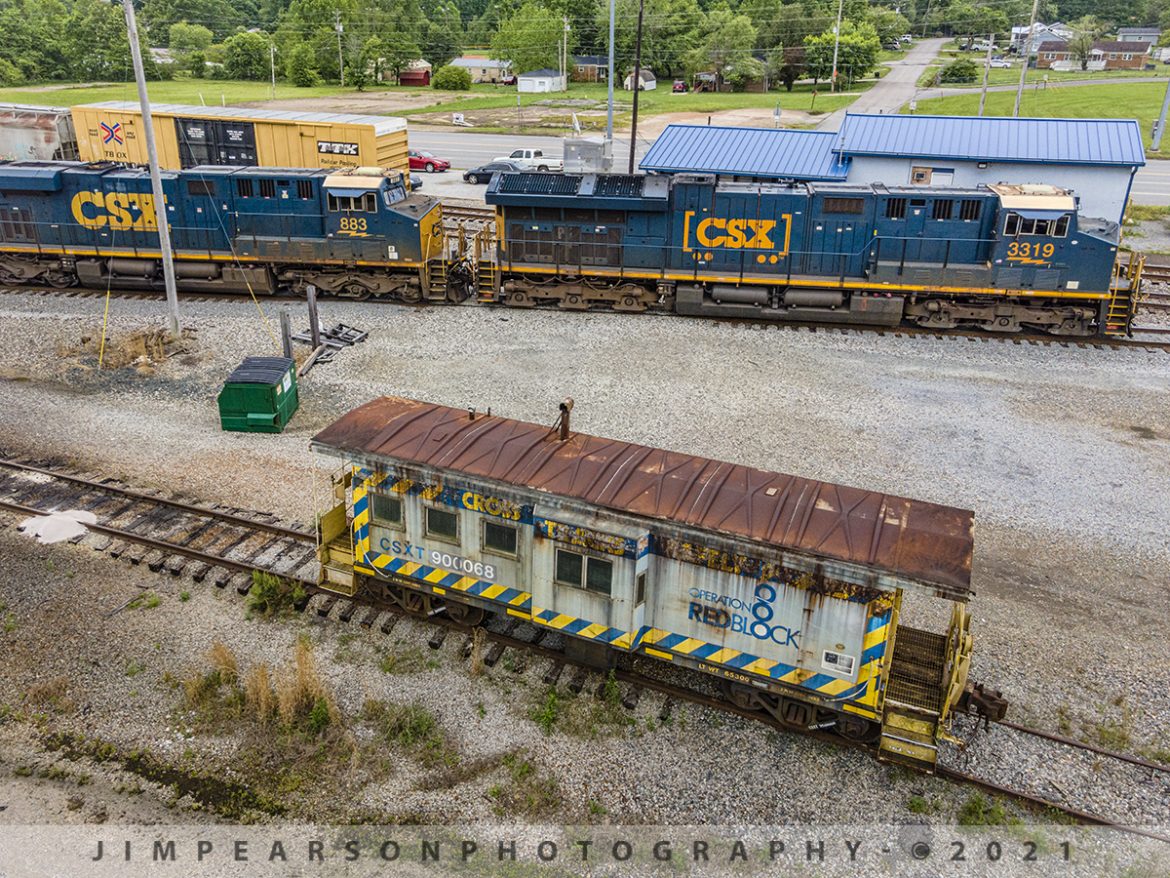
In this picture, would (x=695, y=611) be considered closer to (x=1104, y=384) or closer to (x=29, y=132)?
(x=1104, y=384)

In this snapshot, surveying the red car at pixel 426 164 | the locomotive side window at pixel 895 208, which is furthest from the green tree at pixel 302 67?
the locomotive side window at pixel 895 208

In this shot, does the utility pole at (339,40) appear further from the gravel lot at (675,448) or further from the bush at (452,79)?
the gravel lot at (675,448)

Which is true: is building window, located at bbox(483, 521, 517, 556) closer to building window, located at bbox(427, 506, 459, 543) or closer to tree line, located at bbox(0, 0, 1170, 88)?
building window, located at bbox(427, 506, 459, 543)

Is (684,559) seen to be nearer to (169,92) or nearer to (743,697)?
(743,697)

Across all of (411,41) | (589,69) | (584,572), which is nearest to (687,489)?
(584,572)

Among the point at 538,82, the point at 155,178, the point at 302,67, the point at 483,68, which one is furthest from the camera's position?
the point at 483,68

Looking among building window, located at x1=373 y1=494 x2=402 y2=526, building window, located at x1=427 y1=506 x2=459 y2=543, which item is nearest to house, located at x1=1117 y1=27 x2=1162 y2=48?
building window, located at x1=427 y1=506 x2=459 y2=543
